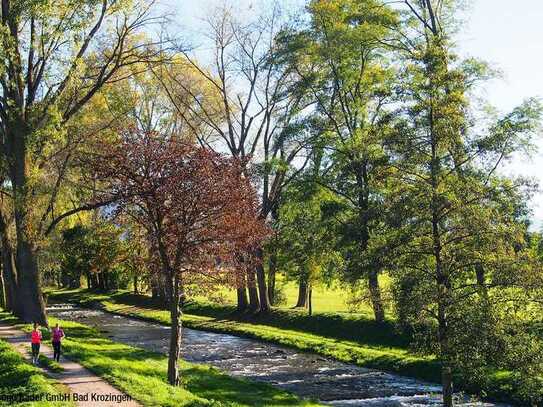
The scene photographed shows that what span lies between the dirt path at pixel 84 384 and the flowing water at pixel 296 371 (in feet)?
29.0

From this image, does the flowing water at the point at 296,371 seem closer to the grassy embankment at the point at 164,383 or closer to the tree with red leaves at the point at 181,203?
the grassy embankment at the point at 164,383

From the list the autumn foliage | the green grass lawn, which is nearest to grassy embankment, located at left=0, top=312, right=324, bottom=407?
the green grass lawn

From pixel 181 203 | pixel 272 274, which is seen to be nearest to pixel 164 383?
pixel 181 203

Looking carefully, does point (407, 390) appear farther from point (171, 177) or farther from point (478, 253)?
point (171, 177)

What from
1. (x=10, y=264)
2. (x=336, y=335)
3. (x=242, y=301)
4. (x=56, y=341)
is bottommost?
(x=336, y=335)

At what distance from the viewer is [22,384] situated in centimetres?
1708

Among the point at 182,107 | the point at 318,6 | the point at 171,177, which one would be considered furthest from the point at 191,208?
the point at 182,107

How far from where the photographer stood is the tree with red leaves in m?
20.3

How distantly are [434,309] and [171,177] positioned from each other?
390 inches

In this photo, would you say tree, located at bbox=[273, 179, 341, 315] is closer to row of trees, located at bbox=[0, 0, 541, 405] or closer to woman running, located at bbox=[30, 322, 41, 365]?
row of trees, located at bbox=[0, 0, 541, 405]

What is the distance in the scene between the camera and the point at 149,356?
28547 mm

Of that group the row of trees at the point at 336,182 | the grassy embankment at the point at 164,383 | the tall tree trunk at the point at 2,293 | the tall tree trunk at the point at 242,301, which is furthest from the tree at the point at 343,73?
the tall tree trunk at the point at 2,293

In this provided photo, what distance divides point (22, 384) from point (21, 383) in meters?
0.19

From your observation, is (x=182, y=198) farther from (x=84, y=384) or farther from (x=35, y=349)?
(x=35, y=349)
